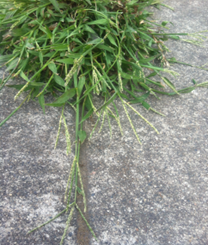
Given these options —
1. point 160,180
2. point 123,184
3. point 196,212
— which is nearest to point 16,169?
point 123,184

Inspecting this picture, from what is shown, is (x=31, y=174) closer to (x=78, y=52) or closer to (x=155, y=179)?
(x=155, y=179)

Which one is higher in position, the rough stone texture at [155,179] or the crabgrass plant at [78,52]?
the crabgrass plant at [78,52]

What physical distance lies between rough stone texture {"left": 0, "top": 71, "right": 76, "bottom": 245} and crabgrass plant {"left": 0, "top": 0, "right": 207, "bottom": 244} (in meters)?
0.07

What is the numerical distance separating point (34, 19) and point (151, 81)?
0.62 metres

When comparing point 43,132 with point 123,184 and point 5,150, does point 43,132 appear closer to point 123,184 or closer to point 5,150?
point 5,150

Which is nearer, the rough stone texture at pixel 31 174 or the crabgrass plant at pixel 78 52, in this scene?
the rough stone texture at pixel 31 174

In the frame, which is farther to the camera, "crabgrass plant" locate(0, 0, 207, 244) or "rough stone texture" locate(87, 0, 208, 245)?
"crabgrass plant" locate(0, 0, 207, 244)

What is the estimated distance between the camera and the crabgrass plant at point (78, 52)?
0.98 metres

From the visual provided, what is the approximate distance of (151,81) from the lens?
3.59 ft

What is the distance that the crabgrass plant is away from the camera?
0.98m

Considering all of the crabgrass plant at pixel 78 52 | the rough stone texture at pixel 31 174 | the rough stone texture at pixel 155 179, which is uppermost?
the crabgrass plant at pixel 78 52

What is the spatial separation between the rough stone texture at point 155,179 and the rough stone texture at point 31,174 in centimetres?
12

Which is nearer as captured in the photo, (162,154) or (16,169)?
(16,169)

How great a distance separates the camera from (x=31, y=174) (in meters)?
0.82
